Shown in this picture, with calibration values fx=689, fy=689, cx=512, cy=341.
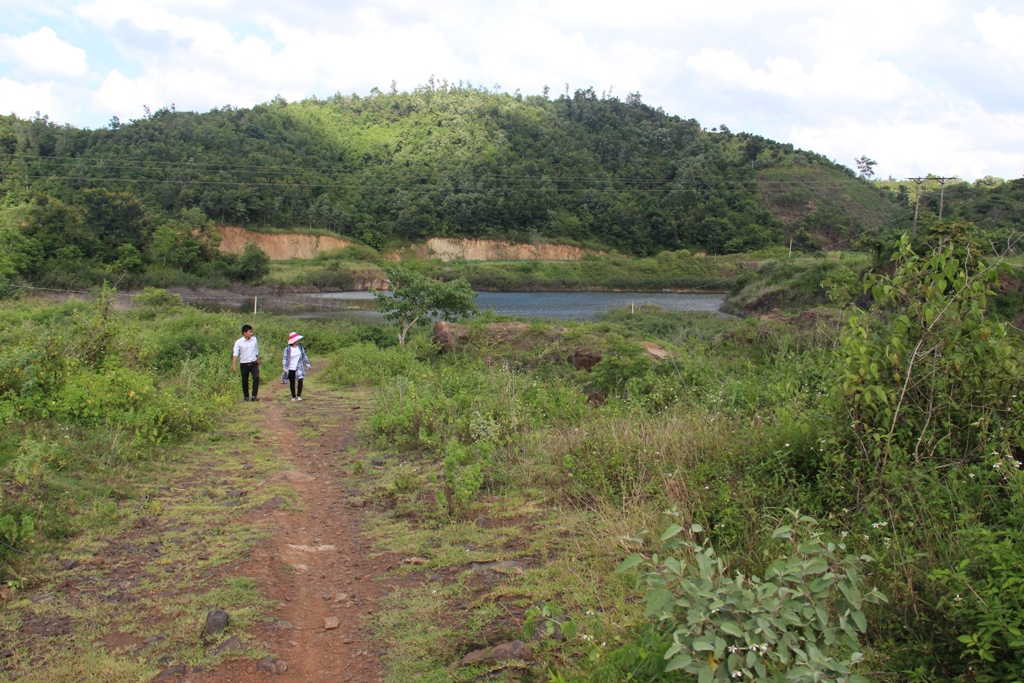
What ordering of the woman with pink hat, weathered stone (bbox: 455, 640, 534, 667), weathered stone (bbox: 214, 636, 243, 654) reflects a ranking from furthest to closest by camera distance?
1. the woman with pink hat
2. weathered stone (bbox: 214, 636, 243, 654)
3. weathered stone (bbox: 455, 640, 534, 667)

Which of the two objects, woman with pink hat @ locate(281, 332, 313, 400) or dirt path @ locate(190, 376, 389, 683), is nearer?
dirt path @ locate(190, 376, 389, 683)

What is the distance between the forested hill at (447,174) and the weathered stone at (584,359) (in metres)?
46.4

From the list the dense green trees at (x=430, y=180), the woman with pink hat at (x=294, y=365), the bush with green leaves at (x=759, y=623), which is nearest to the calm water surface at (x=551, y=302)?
the dense green trees at (x=430, y=180)

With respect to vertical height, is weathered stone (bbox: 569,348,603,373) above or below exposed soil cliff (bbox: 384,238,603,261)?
below

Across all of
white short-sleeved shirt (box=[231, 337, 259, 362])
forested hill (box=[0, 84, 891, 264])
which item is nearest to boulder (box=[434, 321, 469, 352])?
white short-sleeved shirt (box=[231, 337, 259, 362])

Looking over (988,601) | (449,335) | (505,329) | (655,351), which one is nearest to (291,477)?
(988,601)

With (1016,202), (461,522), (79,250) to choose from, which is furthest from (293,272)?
(461,522)

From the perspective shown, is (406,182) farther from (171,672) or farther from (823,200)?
(171,672)

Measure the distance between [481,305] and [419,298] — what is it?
29.9 m

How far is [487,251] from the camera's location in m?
87.0

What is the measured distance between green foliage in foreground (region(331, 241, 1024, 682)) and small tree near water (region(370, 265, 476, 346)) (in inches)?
511

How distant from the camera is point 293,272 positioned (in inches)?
2343

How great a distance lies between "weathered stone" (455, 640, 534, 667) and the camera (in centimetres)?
336

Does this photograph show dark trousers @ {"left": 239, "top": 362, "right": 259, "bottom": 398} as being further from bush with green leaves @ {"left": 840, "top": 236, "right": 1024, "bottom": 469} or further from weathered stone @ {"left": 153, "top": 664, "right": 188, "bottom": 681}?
bush with green leaves @ {"left": 840, "top": 236, "right": 1024, "bottom": 469}
